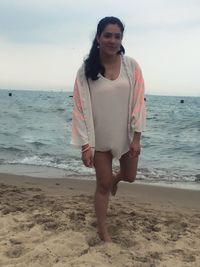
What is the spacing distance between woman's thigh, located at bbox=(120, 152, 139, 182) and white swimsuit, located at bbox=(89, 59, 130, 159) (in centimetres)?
13

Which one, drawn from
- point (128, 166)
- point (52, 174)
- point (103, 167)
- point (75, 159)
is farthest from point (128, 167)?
point (75, 159)

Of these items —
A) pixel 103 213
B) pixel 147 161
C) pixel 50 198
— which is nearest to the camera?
pixel 103 213

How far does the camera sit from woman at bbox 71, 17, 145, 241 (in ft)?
12.9

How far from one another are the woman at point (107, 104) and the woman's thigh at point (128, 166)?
0.09m

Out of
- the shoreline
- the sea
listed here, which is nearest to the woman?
the shoreline

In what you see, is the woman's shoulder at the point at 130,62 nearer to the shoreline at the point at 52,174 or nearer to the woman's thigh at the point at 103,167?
the woman's thigh at the point at 103,167

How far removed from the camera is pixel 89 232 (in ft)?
14.3

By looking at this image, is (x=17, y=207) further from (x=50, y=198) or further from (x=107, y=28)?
(x=107, y=28)

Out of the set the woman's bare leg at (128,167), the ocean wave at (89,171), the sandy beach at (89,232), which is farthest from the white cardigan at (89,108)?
the ocean wave at (89,171)

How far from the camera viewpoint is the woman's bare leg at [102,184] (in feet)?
13.4

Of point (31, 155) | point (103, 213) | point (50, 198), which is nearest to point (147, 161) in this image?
point (31, 155)

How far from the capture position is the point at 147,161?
448 inches

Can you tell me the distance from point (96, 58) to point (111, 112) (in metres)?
0.52

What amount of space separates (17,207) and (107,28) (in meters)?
2.52
